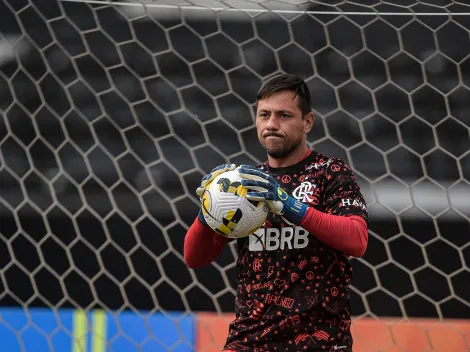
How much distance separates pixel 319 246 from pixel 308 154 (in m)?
0.21

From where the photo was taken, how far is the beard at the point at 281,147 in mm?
1464

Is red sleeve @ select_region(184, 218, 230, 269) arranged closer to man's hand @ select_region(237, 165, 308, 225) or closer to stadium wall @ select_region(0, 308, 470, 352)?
man's hand @ select_region(237, 165, 308, 225)

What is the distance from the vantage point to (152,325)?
2340mm

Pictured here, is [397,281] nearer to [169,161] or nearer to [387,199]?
[387,199]

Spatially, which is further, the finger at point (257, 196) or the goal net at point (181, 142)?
the goal net at point (181, 142)

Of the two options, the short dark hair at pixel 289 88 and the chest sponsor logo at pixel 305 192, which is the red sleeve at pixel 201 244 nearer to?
the chest sponsor logo at pixel 305 192

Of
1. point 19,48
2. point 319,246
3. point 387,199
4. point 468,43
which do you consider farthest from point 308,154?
point 19,48

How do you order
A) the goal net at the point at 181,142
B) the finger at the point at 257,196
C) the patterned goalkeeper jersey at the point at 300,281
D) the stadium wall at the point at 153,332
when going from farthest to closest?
the goal net at the point at 181,142 < the stadium wall at the point at 153,332 < the patterned goalkeeper jersey at the point at 300,281 < the finger at the point at 257,196

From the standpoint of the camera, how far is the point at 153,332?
7.66 ft

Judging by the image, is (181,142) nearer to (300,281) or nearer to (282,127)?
(282,127)

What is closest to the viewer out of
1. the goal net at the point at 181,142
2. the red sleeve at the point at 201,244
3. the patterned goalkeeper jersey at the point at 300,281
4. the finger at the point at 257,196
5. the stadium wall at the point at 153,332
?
the finger at the point at 257,196

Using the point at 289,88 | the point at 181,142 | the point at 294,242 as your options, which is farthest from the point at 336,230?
the point at 181,142

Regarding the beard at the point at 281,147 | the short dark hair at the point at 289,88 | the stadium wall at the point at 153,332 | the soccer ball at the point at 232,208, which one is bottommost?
the stadium wall at the point at 153,332

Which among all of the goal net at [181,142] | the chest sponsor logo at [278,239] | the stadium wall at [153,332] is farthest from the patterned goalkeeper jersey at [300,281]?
the goal net at [181,142]
